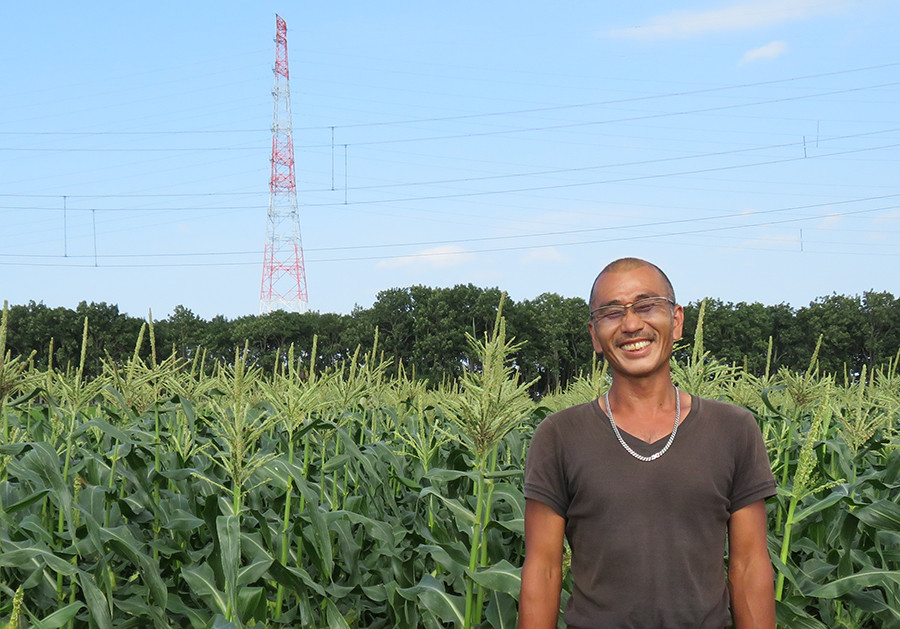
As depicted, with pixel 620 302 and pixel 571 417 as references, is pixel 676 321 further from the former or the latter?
pixel 571 417

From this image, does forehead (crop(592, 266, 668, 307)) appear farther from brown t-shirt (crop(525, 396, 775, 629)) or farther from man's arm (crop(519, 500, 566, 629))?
man's arm (crop(519, 500, 566, 629))

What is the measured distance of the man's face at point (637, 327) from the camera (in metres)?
3.47

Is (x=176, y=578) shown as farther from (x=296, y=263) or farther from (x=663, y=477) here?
(x=296, y=263)

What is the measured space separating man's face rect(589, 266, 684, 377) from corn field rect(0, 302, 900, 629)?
693mm

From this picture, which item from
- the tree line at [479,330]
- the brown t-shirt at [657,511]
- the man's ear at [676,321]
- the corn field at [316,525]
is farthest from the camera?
the tree line at [479,330]

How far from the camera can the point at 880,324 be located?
68000 millimetres

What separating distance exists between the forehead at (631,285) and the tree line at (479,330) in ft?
202

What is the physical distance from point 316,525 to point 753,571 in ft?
8.86

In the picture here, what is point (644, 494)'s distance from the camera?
3369mm

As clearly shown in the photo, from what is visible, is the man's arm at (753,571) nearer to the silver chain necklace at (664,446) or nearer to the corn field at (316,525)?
the silver chain necklace at (664,446)

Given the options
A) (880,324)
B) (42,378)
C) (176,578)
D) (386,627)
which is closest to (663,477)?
(386,627)

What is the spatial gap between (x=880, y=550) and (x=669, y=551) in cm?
340

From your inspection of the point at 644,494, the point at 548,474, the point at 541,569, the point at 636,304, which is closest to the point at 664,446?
the point at 644,494

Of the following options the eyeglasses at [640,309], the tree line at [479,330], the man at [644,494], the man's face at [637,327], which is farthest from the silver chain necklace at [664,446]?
the tree line at [479,330]
